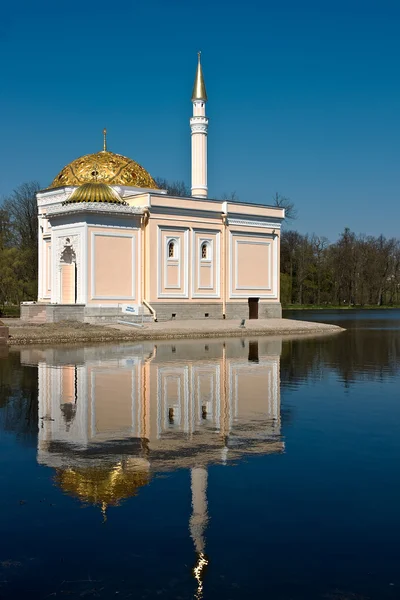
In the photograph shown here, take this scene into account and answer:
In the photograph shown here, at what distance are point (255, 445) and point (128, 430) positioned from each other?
182 centimetres

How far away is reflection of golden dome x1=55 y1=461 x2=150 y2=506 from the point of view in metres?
7.00

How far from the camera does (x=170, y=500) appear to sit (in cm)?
686

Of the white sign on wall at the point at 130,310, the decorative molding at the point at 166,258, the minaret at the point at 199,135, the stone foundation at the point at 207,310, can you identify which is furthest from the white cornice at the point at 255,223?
the white sign on wall at the point at 130,310

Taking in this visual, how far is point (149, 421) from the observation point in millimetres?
10797

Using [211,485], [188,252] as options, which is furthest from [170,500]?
[188,252]

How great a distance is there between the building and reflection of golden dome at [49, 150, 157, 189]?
60 millimetres

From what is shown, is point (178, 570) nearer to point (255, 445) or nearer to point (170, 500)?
point (170, 500)

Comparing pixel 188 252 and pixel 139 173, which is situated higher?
pixel 139 173

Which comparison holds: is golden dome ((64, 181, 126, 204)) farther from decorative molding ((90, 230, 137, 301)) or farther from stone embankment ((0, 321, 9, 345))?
stone embankment ((0, 321, 9, 345))

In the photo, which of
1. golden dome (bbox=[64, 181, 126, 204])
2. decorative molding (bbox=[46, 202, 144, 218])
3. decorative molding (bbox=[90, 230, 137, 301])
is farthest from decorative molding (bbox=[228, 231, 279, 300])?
golden dome (bbox=[64, 181, 126, 204])

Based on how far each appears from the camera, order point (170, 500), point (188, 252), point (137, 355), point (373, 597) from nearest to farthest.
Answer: point (373, 597), point (170, 500), point (137, 355), point (188, 252)

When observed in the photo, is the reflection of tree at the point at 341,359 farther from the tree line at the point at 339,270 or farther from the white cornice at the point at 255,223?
the tree line at the point at 339,270

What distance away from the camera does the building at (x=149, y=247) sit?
37.6 m

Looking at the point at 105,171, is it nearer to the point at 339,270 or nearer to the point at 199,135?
the point at 199,135
